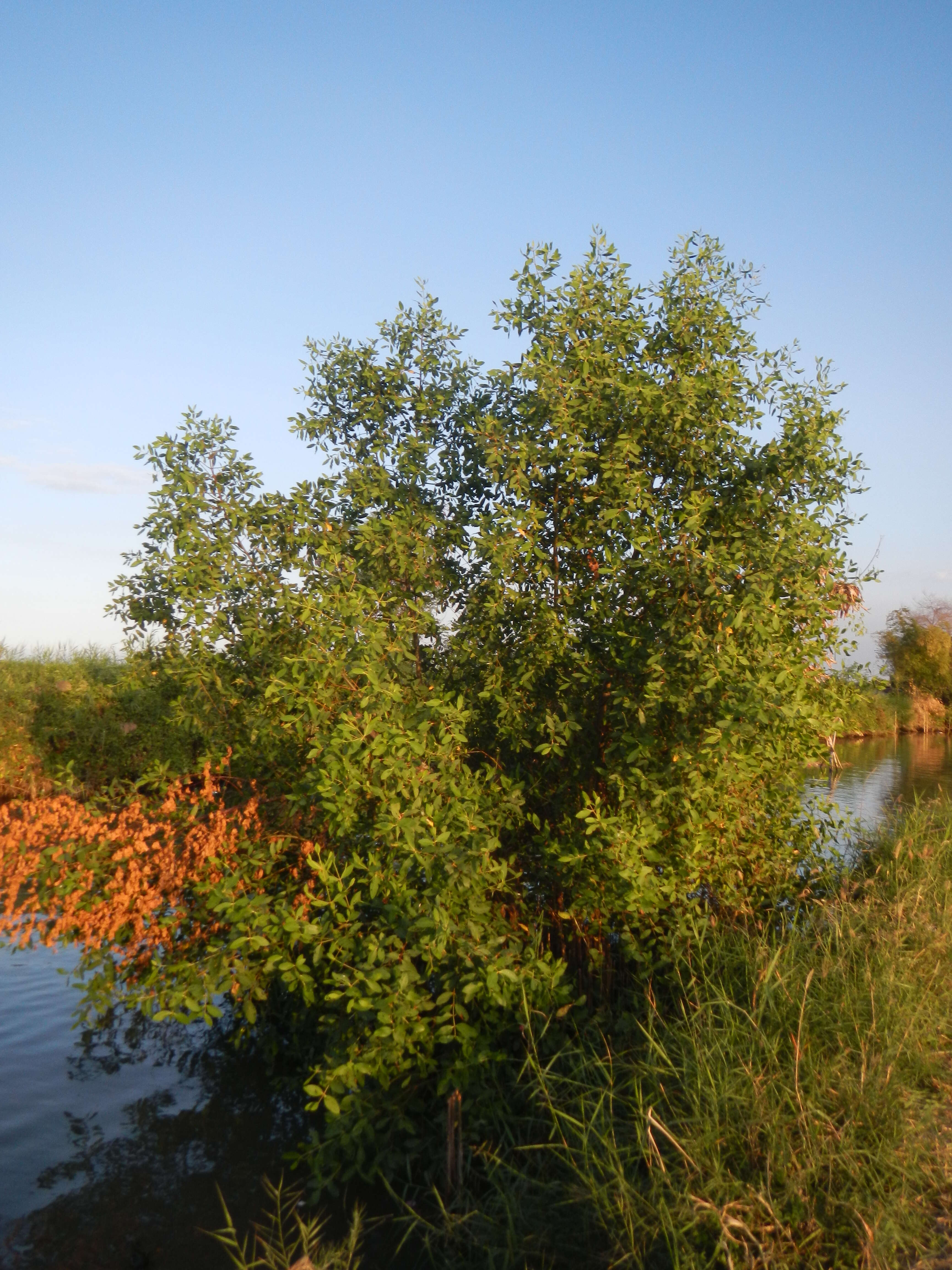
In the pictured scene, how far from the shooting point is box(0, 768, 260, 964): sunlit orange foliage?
5648mm

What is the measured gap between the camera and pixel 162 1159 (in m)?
6.22

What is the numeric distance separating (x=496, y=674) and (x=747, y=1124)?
3.54 meters

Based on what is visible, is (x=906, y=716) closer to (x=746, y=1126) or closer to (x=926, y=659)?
(x=926, y=659)

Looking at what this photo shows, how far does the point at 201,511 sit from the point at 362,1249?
195 inches

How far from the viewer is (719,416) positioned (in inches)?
257

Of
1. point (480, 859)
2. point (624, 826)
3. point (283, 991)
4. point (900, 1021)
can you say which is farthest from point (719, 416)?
point (283, 991)

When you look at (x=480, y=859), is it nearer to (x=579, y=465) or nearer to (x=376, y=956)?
(x=376, y=956)

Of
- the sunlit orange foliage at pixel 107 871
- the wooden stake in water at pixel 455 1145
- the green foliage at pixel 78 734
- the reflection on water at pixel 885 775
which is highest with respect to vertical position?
the green foliage at pixel 78 734

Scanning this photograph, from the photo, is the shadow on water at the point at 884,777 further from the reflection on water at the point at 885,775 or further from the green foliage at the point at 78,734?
the green foliage at the point at 78,734

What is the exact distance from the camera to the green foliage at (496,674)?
5.43 meters

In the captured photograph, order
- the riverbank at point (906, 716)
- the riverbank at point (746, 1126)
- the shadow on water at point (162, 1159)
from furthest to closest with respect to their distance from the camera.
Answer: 1. the riverbank at point (906, 716)
2. the shadow on water at point (162, 1159)
3. the riverbank at point (746, 1126)

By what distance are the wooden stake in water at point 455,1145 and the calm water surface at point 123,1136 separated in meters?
1.47

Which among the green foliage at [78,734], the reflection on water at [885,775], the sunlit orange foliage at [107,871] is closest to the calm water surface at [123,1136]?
the sunlit orange foliage at [107,871]

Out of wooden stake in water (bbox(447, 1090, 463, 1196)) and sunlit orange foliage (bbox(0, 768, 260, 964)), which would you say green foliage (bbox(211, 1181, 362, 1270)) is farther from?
sunlit orange foliage (bbox(0, 768, 260, 964))
